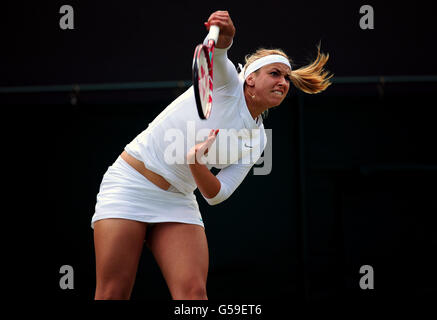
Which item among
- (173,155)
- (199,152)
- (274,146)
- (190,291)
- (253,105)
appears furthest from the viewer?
(274,146)

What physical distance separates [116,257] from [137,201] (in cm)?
23

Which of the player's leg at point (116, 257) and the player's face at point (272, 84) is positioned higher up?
the player's face at point (272, 84)

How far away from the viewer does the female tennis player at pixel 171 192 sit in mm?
2371

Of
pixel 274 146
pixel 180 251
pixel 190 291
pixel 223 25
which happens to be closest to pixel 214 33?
pixel 223 25

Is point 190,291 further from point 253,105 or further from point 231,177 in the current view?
point 253,105

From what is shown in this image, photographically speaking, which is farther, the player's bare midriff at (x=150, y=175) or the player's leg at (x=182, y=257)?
the player's bare midriff at (x=150, y=175)

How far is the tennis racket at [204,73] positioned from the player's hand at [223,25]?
2cm

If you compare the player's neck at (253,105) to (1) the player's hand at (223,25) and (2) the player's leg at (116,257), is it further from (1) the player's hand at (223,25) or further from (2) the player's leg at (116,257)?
(2) the player's leg at (116,257)

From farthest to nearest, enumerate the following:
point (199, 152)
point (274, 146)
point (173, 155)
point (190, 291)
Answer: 1. point (274, 146)
2. point (173, 155)
3. point (190, 291)
4. point (199, 152)

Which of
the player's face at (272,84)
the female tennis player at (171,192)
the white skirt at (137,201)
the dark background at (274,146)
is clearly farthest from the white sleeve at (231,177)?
the dark background at (274,146)

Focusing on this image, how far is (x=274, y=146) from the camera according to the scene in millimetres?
4141

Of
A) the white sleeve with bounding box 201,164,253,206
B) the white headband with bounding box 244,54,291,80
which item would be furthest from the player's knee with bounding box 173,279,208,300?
the white headband with bounding box 244,54,291,80

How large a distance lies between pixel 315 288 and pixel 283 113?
3.84 ft
